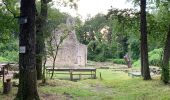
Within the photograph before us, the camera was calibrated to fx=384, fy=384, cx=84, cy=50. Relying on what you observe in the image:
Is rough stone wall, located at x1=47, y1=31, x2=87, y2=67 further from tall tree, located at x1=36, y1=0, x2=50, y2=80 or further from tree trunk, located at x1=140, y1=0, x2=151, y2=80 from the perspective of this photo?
tall tree, located at x1=36, y1=0, x2=50, y2=80

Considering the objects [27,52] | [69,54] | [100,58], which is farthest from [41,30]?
[100,58]

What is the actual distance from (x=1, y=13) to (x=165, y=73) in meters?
9.06

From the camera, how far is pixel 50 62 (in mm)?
52812

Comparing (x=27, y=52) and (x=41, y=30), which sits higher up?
(x=41, y=30)

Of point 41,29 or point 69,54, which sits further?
point 69,54

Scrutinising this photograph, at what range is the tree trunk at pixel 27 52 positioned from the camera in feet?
41.1

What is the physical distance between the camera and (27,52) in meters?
12.6

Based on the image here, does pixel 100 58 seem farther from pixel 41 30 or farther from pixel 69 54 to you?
pixel 41 30

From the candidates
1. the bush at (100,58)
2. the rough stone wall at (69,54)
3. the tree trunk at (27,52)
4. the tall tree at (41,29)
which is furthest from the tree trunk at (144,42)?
the bush at (100,58)

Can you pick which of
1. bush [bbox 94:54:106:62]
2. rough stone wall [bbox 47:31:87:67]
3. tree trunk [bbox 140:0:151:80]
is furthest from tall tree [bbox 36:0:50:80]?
bush [bbox 94:54:106:62]

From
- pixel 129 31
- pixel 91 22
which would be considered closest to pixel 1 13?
pixel 129 31

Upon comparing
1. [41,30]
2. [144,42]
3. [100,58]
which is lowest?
[100,58]

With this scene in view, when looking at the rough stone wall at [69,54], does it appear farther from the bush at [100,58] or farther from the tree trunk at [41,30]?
the tree trunk at [41,30]

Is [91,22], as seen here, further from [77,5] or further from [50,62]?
[77,5]
